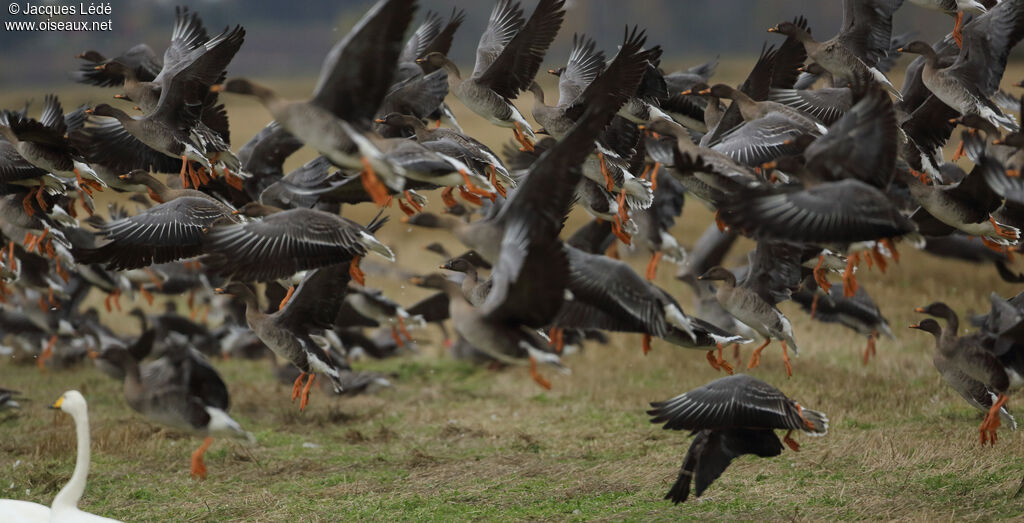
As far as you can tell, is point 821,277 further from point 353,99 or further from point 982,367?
point 353,99

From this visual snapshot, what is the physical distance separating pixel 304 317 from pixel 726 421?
11.7ft

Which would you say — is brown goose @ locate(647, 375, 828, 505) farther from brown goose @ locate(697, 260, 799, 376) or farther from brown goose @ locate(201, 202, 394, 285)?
Answer: brown goose @ locate(201, 202, 394, 285)

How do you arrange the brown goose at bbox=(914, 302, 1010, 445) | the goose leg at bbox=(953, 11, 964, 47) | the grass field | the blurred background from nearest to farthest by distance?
the brown goose at bbox=(914, 302, 1010, 445) → the grass field → the goose leg at bbox=(953, 11, 964, 47) → the blurred background

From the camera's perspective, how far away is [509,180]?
8.84m

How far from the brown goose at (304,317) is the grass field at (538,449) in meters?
1.14

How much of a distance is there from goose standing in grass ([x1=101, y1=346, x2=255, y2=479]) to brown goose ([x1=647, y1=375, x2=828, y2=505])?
4100 millimetres

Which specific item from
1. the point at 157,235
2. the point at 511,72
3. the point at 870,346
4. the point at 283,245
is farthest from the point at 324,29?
the point at 283,245

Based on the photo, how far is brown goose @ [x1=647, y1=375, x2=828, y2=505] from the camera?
7.26 meters

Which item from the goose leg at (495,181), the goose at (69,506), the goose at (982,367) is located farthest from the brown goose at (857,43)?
the goose at (69,506)

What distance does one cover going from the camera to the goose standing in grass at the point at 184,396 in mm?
9555

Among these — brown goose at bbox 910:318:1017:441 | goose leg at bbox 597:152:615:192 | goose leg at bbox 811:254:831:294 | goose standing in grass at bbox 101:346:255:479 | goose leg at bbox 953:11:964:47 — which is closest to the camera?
brown goose at bbox 910:318:1017:441

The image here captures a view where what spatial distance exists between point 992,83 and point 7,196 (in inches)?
350

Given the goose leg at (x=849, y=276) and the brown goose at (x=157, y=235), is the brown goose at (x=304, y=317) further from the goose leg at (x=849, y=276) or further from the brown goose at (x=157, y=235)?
the goose leg at (x=849, y=276)

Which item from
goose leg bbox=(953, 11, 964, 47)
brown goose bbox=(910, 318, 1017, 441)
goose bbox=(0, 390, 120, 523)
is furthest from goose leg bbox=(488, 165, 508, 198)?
goose leg bbox=(953, 11, 964, 47)
